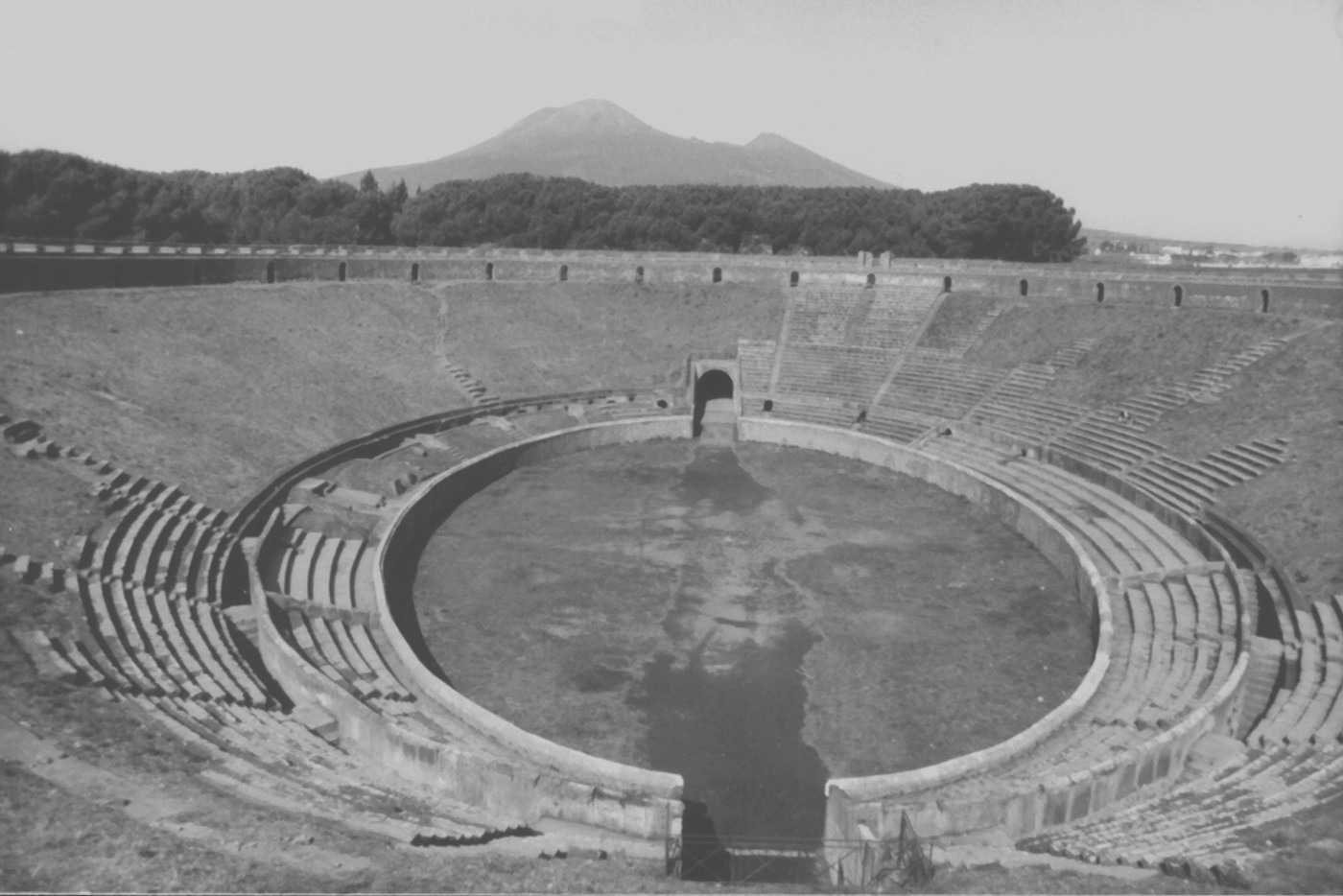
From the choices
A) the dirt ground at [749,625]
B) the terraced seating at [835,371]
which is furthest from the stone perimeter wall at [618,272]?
the dirt ground at [749,625]

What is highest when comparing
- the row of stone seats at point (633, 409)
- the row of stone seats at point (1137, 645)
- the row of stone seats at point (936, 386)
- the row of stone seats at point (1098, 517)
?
the row of stone seats at point (936, 386)

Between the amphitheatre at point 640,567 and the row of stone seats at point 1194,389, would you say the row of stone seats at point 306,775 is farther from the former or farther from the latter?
the row of stone seats at point 1194,389

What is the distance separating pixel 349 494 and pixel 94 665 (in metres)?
12.4

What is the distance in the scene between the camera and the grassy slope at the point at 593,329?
4028 centimetres

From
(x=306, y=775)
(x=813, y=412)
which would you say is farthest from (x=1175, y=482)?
(x=306, y=775)

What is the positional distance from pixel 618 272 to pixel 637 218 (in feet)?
57.1

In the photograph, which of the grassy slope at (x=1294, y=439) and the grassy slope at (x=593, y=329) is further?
the grassy slope at (x=593, y=329)

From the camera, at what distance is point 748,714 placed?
17.0 metres

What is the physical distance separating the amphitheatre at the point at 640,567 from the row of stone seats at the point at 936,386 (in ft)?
0.63

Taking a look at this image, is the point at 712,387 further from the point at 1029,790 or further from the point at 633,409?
the point at 1029,790

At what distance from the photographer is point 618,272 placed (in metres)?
47.7

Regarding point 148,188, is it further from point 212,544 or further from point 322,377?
point 212,544

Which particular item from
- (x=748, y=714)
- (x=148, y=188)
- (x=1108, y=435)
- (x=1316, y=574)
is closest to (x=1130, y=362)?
(x=1108, y=435)

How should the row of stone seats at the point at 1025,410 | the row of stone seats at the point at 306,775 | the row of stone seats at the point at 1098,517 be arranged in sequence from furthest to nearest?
the row of stone seats at the point at 1025,410, the row of stone seats at the point at 1098,517, the row of stone seats at the point at 306,775
